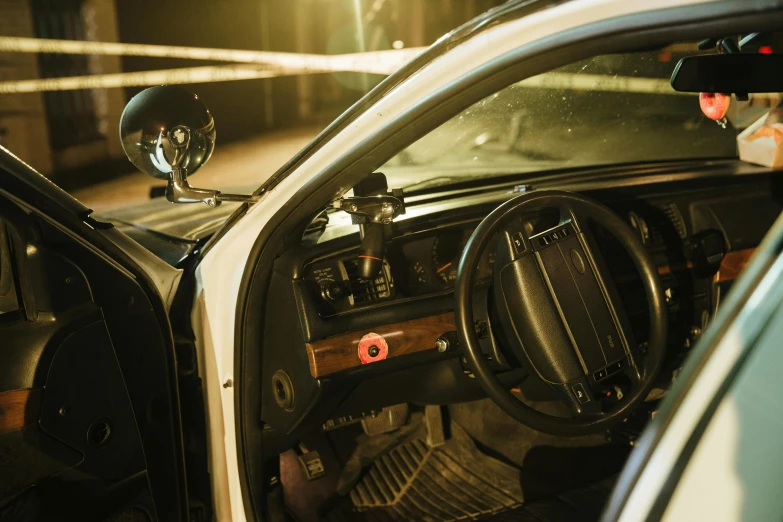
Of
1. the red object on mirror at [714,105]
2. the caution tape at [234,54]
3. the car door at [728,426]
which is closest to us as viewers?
the car door at [728,426]

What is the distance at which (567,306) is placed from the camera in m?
1.99

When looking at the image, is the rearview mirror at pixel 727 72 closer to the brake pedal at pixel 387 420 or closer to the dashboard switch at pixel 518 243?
the dashboard switch at pixel 518 243

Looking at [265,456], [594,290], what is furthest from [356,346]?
[594,290]

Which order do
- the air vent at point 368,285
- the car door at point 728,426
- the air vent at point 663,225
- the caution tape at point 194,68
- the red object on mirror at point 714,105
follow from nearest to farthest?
the car door at point 728,426
the air vent at point 368,285
the air vent at point 663,225
the red object on mirror at point 714,105
the caution tape at point 194,68

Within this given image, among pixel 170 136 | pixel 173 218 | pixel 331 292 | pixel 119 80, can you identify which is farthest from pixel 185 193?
pixel 119 80

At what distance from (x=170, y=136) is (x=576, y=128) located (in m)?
1.95

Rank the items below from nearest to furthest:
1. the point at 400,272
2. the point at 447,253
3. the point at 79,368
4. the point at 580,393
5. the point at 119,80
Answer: the point at 79,368, the point at 580,393, the point at 400,272, the point at 447,253, the point at 119,80

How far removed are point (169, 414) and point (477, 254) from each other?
104 cm

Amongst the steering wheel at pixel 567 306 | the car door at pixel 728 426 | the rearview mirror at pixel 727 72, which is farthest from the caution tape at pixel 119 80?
the car door at pixel 728 426

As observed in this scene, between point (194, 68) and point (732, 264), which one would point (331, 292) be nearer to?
point (732, 264)

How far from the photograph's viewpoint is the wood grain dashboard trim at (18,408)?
169 cm

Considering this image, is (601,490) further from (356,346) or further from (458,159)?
(458,159)

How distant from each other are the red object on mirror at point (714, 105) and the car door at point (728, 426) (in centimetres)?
220

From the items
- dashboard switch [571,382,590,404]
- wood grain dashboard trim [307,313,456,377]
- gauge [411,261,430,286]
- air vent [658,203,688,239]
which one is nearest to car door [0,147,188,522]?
wood grain dashboard trim [307,313,456,377]
